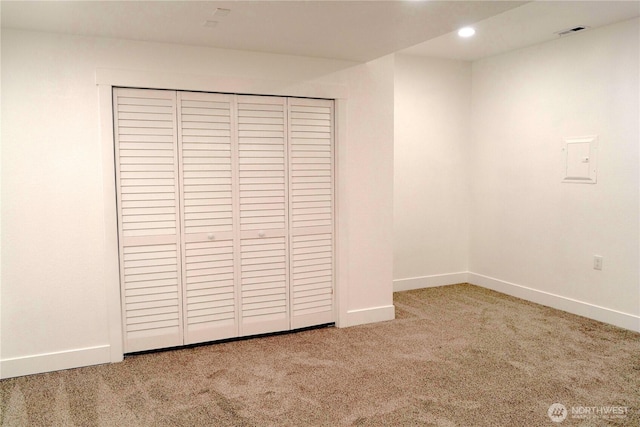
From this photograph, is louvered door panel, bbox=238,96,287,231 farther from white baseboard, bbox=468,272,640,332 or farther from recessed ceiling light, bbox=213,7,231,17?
white baseboard, bbox=468,272,640,332

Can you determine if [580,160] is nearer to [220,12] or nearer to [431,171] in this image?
[431,171]

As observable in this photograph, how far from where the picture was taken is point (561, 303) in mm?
4531

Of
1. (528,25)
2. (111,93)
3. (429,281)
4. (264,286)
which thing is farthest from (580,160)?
(111,93)

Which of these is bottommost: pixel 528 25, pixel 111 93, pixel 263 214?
pixel 263 214

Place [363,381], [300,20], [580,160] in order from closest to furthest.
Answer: [300,20] < [363,381] < [580,160]

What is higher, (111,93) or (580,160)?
(111,93)

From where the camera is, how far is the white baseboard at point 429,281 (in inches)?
206

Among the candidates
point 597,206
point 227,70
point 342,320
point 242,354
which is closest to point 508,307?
point 597,206

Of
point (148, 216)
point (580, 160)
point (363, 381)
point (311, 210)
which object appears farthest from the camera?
point (580, 160)

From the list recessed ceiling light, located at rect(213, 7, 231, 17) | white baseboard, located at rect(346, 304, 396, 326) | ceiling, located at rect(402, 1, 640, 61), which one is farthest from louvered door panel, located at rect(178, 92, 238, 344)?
ceiling, located at rect(402, 1, 640, 61)

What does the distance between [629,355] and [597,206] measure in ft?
4.29

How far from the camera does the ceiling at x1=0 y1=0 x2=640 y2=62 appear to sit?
263 centimetres

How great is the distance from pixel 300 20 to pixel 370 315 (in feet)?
8.02

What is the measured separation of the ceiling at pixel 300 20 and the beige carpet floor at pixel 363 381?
2169 mm
